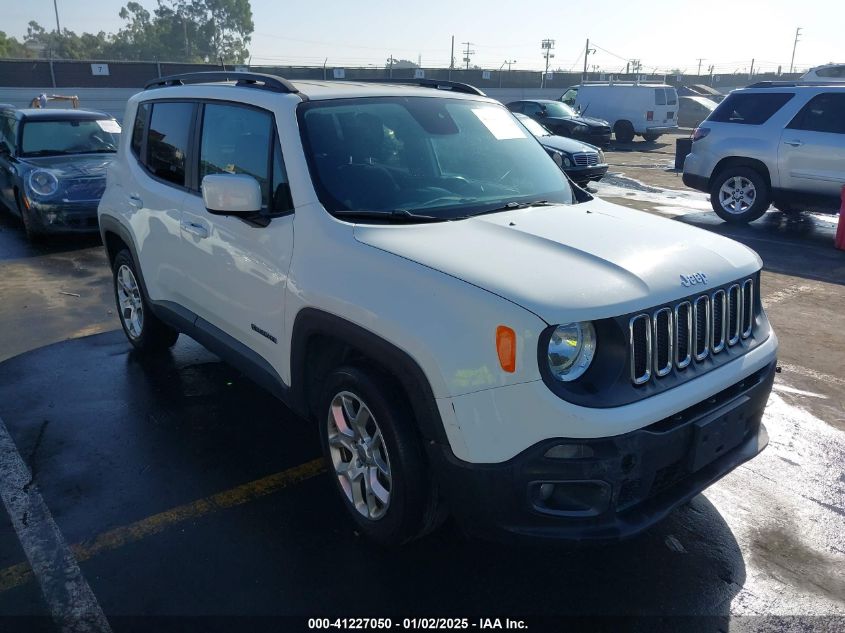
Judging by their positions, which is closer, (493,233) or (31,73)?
(493,233)

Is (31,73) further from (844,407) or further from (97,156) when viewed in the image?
(844,407)

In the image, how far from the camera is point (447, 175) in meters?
3.69

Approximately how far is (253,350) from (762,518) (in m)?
2.71

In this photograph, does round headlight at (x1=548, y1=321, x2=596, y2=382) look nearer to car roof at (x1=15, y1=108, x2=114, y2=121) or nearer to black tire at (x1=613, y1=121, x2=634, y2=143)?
car roof at (x1=15, y1=108, x2=114, y2=121)

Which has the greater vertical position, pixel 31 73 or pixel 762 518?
pixel 31 73

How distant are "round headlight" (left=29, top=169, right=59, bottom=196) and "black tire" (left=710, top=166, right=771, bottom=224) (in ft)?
30.7

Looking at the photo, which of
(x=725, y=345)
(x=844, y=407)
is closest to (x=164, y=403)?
(x=725, y=345)

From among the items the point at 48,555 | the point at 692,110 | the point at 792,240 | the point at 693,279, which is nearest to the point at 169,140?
the point at 48,555

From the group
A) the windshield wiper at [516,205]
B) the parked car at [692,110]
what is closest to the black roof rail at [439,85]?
the windshield wiper at [516,205]

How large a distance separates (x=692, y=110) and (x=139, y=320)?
99.0 feet

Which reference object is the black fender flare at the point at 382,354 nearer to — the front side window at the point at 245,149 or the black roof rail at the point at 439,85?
the front side window at the point at 245,149

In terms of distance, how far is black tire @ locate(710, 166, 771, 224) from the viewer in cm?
1046

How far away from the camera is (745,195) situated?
10.7 meters

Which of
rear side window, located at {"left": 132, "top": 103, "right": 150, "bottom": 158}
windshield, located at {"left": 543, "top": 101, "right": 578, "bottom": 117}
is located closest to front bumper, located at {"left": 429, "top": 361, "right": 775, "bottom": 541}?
rear side window, located at {"left": 132, "top": 103, "right": 150, "bottom": 158}
